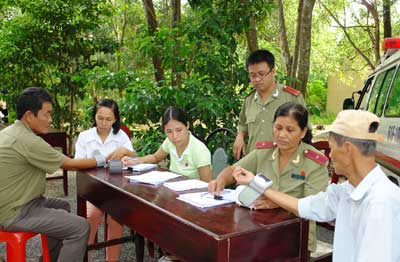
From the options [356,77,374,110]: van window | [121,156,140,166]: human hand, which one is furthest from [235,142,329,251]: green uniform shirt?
[356,77,374,110]: van window

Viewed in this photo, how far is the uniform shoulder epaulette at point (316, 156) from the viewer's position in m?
2.13

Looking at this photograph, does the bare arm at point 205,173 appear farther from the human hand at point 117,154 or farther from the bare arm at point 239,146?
the human hand at point 117,154

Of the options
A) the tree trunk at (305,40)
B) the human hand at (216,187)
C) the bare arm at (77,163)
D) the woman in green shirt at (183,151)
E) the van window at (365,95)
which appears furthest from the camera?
the tree trunk at (305,40)

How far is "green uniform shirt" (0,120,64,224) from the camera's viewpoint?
253cm

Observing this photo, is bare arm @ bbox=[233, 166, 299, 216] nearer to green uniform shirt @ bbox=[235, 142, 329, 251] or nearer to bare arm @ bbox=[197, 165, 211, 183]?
green uniform shirt @ bbox=[235, 142, 329, 251]

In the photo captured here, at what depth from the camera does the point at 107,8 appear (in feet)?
20.8

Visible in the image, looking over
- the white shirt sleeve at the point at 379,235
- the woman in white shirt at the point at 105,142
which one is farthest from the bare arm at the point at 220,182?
the woman in white shirt at the point at 105,142

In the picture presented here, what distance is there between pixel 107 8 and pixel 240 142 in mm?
3991

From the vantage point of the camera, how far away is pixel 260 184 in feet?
6.16

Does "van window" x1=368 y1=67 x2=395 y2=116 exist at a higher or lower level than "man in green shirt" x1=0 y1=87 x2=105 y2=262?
higher

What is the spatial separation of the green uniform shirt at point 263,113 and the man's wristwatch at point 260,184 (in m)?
1.32

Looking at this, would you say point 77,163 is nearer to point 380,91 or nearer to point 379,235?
point 379,235

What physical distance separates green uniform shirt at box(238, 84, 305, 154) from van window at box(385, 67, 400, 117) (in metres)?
1.00

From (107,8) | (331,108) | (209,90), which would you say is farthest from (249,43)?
(331,108)
